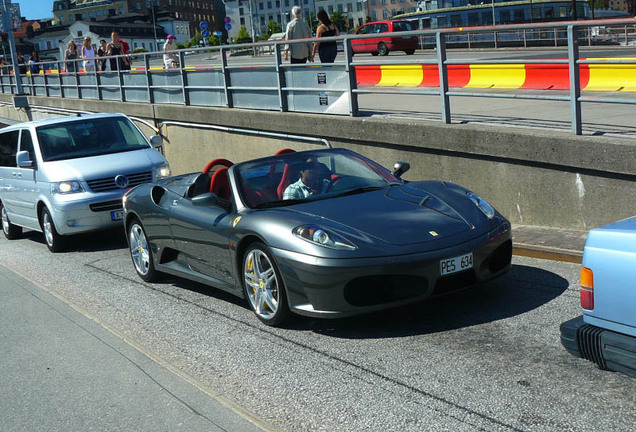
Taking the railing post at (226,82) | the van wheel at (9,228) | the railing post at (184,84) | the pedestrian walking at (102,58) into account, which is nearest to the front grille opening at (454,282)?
the van wheel at (9,228)

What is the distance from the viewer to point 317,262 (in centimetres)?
586

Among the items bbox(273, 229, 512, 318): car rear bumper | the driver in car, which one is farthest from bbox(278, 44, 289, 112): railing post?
bbox(273, 229, 512, 318): car rear bumper

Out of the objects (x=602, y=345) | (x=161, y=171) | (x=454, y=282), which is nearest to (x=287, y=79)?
(x=161, y=171)

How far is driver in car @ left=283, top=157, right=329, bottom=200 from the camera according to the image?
6965mm

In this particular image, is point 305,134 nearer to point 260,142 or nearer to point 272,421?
point 260,142

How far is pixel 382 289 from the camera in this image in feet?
19.4

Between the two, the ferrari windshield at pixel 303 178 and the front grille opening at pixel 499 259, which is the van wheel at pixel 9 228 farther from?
the front grille opening at pixel 499 259

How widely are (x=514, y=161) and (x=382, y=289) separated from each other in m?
3.90

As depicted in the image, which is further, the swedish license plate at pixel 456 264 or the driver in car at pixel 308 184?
the driver in car at pixel 308 184

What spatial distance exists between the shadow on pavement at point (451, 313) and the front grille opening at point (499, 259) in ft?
0.91

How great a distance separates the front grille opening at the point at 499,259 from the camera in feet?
20.7

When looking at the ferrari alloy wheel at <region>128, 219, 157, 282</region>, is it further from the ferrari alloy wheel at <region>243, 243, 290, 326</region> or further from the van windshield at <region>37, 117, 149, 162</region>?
the van windshield at <region>37, 117, 149, 162</region>

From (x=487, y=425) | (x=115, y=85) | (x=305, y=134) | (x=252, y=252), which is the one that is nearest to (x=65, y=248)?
(x=305, y=134)

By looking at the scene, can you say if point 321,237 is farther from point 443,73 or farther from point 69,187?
point 69,187
